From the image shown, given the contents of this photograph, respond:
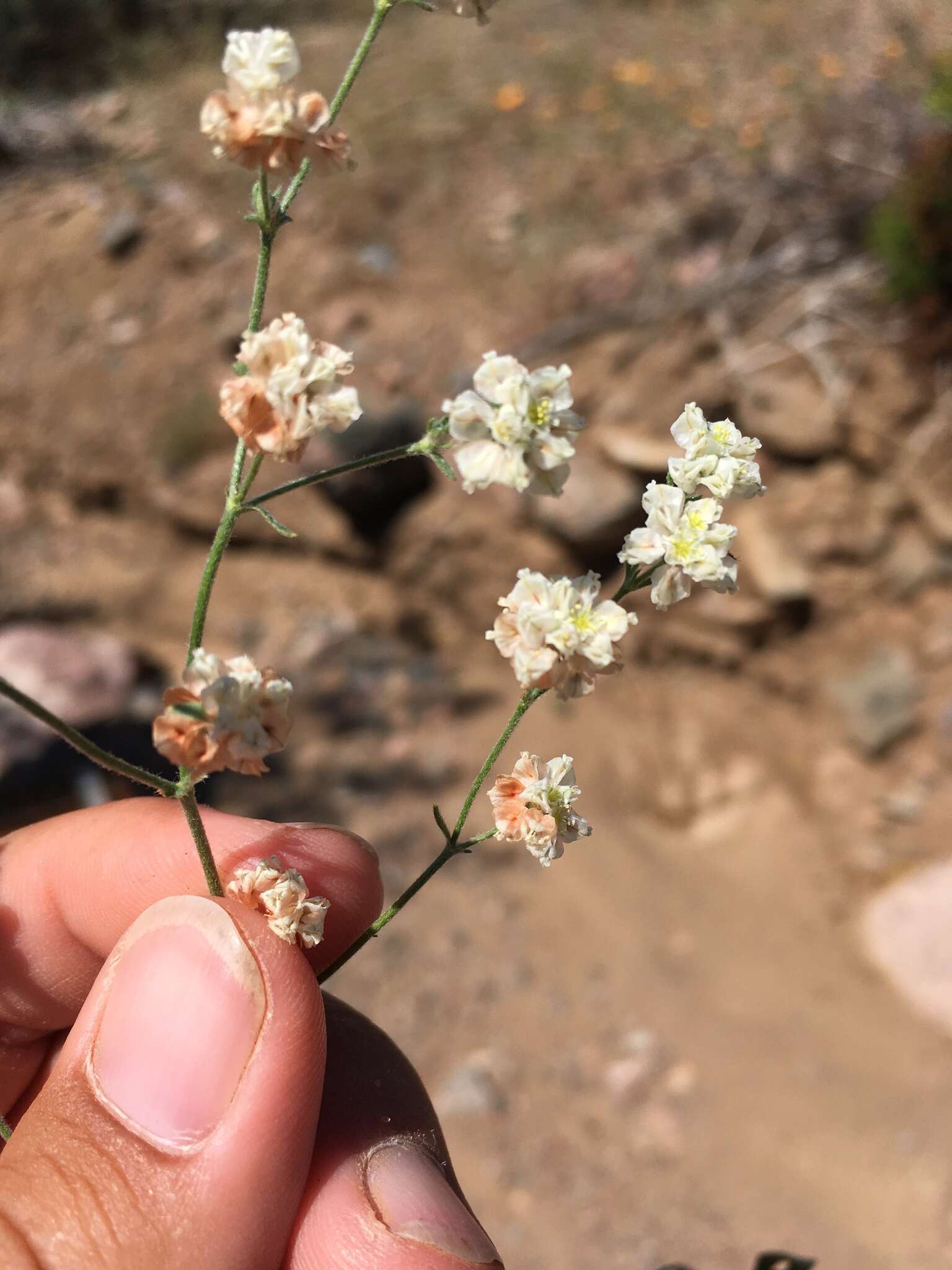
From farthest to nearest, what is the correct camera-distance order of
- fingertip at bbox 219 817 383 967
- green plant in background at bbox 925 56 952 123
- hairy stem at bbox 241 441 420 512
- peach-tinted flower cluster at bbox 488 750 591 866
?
1. green plant in background at bbox 925 56 952 123
2. fingertip at bbox 219 817 383 967
3. peach-tinted flower cluster at bbox 488 750 591 866
4. hairy stem at bbox 241 441 420 512

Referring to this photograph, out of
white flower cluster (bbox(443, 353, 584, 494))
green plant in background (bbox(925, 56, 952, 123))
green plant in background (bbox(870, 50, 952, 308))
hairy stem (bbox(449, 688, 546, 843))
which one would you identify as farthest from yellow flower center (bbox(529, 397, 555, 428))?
green plant in background (bbox(925, 56, 952, 123))

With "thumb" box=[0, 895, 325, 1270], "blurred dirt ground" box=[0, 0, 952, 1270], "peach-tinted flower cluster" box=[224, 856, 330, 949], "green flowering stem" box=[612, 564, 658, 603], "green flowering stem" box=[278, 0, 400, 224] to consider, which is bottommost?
"blurred dirt ground" box=[0, 0, 952, 1270]

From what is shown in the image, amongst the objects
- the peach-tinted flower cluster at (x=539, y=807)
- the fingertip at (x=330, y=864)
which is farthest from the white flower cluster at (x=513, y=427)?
the fingertip at (x=330, y=864)

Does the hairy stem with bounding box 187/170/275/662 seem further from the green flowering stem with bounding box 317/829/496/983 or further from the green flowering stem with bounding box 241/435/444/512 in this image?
the green flowering stem with bounding box 317/829/496/983

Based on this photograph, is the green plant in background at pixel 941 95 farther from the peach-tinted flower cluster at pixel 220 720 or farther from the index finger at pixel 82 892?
the peach-tinted flower cluster at pixel 220 720

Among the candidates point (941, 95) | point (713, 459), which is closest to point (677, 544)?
point (713, 459)

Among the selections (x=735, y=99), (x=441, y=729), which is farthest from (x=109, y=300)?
(x=735, y=99)

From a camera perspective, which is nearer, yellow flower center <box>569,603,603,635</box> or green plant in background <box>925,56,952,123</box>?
yellow flower center <box>569,603,603,635</box>
